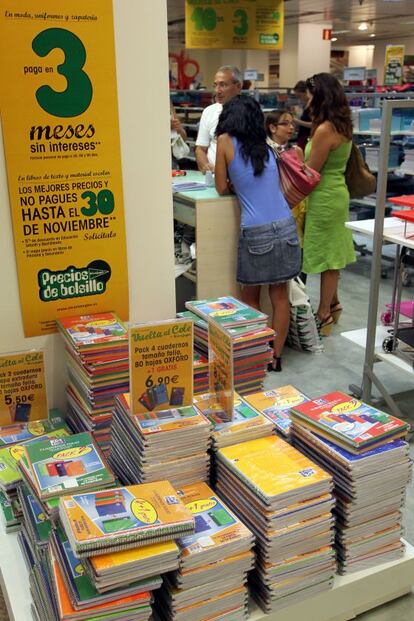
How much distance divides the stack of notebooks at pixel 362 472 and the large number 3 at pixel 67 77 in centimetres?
131

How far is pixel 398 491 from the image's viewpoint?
184 cm

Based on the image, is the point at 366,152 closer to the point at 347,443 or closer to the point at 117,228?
the point at 117,228

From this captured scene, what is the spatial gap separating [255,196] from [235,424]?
198 centimetres

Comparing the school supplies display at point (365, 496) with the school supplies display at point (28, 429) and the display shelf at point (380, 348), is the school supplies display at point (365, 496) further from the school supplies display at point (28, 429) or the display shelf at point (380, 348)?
the display shelf at point (380, 348)

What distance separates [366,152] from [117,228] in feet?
17.5

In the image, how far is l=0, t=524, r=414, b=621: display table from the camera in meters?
1.66

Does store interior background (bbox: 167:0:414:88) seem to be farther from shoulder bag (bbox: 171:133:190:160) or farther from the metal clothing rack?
the metal clothing rack

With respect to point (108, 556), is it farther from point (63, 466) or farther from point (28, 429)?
point (28, 429)

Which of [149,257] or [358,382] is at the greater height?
[149,257]

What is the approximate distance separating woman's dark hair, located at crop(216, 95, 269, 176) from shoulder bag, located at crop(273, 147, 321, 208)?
199 millimetres

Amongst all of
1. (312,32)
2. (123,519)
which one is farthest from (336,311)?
(312,32)

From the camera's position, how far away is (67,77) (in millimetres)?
2121

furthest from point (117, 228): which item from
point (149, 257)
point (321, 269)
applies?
point (321, 269)

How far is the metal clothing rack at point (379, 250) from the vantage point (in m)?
2.90
